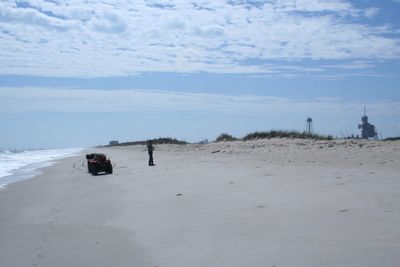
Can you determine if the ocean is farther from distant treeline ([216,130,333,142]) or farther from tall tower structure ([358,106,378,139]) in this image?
tall tower structure ([358,106,378,139])

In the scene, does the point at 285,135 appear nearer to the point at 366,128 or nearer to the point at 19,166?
the point at 366,128

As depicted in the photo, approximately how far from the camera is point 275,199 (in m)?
9.59

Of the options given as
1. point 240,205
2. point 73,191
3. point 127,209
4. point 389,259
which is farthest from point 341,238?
point 73,191

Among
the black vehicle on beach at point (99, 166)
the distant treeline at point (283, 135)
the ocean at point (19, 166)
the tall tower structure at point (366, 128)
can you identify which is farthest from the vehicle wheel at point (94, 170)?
the tall tower structure at point (366, 128)

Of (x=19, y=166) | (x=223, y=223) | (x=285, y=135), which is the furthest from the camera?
(x=19, y=166)

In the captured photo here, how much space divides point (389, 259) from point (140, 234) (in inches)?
166

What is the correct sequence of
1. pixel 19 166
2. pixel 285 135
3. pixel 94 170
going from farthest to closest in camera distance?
1. pixel 19 166
2. pixel 285 135
3. pixel 94 170

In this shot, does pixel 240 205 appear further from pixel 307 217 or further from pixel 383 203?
pixel 383 203

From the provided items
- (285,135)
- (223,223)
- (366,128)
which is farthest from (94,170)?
(366,128)

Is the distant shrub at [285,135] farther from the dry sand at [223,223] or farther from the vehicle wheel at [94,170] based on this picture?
the dry sand at [223,223]

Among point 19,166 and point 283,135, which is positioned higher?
point 283,135

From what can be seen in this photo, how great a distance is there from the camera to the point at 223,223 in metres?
8.00

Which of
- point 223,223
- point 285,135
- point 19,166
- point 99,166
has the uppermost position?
point 285,135

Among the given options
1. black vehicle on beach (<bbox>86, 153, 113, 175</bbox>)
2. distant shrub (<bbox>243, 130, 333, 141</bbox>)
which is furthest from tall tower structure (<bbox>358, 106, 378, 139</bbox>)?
black vehicle on beach (<bbox>86, 153, 113, 175</bbox>)
